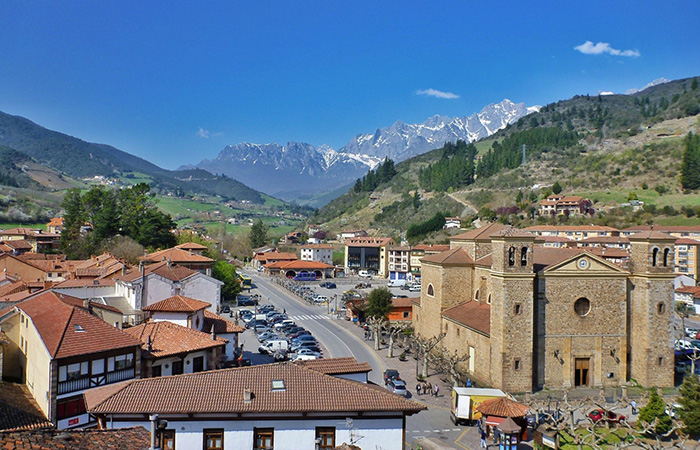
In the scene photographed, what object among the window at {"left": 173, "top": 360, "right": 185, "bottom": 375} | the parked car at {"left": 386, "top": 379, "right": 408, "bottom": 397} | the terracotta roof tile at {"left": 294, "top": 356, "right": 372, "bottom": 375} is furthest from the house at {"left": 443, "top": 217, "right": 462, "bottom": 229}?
the terracotta roof tile at {"left": 294, "top": 356, "right": 372, "bottom": 375}

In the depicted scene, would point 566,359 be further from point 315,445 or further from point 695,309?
point 695,309

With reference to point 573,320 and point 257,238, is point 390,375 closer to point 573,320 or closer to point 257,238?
point 573,320

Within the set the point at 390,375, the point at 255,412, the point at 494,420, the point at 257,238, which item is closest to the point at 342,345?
the point at 390,375

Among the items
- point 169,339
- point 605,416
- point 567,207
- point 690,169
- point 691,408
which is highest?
point 690,169

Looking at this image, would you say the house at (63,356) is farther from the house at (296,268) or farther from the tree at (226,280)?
the house at (296,268)

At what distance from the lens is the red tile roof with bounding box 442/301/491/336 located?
34375 millimetres

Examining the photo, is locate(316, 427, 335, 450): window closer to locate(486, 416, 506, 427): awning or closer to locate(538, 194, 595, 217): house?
locate(486, 416, 506, 427): awning

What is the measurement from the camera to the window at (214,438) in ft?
54.9

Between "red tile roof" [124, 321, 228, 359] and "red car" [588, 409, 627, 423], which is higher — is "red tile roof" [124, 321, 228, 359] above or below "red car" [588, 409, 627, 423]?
above

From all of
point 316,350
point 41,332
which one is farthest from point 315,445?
point 316,350

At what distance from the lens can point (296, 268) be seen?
331ft

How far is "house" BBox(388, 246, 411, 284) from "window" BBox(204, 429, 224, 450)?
267ft

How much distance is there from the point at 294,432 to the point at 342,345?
27.2 meters

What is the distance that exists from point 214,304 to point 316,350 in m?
8.88
